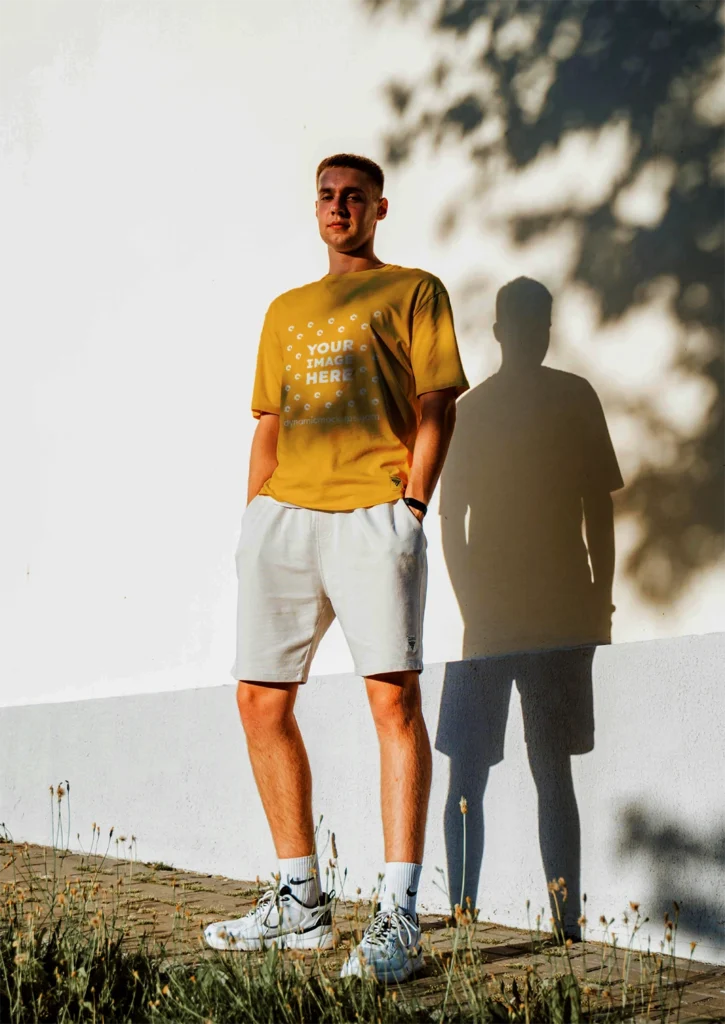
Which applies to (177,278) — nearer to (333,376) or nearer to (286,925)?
(333,376)

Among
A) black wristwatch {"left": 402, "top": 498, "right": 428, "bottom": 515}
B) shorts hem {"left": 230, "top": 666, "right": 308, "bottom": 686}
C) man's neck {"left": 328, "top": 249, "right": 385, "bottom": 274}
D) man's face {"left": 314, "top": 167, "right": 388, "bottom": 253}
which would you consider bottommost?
shorts hem {"left": 230, "top": 666, "right": 308, "bottom": 686}

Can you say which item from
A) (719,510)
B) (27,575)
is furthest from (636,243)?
(27,575)

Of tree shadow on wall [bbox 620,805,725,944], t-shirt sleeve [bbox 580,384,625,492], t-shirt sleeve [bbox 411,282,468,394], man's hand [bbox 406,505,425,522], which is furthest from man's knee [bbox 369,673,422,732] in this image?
t-shirt sleeve [bbox 580,384,625,492]

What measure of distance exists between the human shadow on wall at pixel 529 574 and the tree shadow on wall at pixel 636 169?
0.59 feet

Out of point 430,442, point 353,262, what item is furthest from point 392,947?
point 353,262

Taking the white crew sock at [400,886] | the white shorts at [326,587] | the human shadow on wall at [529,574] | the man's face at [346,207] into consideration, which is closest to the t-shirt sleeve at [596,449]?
the human shadow on wall at [529,574]

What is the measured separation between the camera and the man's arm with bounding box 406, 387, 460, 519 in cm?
372

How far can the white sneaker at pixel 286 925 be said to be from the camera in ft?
11.9

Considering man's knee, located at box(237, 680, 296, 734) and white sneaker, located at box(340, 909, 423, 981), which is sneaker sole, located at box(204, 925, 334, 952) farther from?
man's knee, located at box(237, 680, 296, 734)

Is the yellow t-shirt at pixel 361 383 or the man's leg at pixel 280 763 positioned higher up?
the yellow t-shirt at pixel 361 383

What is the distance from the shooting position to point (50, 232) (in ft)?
22.6

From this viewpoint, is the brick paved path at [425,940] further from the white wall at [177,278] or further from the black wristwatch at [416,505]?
the black wristwatch at [416,505]

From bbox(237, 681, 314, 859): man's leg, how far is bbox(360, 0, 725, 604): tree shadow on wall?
1.20 metres

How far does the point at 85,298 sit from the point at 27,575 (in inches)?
59.2
